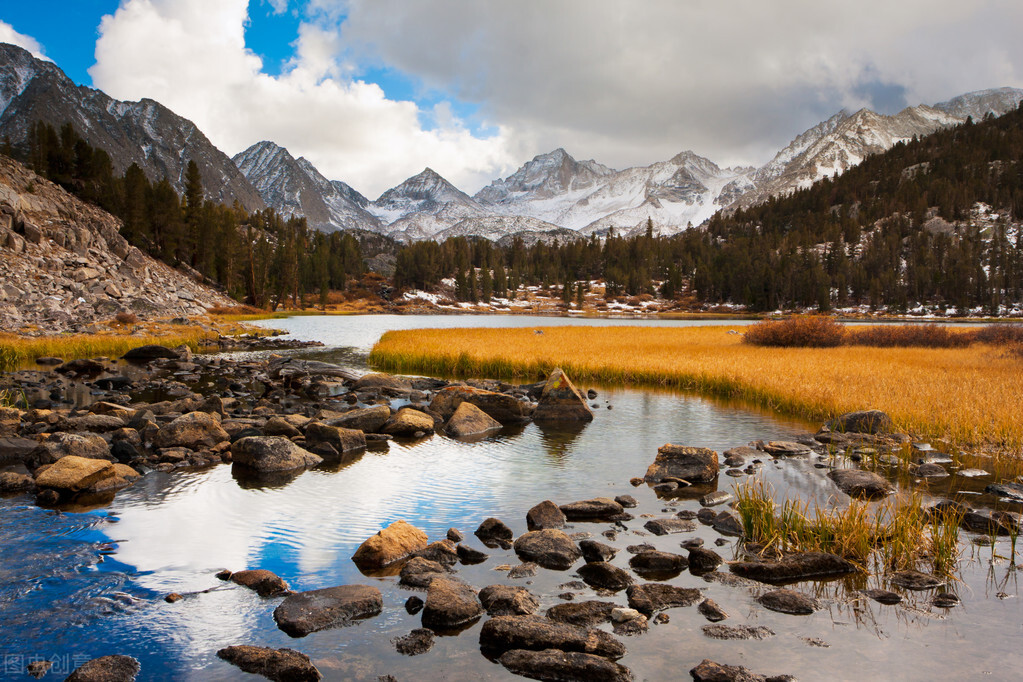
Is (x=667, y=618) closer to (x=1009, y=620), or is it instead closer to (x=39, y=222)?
(x=1009, y=620)

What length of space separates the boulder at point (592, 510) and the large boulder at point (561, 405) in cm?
1096

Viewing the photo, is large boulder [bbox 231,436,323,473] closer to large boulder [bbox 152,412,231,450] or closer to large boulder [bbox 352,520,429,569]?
large boulder [bbox 152,412,231,450]

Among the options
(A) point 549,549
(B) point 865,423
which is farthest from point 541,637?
(B) point 865,423

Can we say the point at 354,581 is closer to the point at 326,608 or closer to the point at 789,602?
the point at 326,608

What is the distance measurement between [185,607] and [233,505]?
4.95 metres

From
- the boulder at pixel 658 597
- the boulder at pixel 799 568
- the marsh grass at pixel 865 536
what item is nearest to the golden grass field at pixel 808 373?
the marsh grass at pixel 865 536

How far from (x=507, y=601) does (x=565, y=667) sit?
1642 millimetres

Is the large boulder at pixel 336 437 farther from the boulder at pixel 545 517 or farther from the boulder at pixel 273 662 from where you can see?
the boulder at pixel 273 662

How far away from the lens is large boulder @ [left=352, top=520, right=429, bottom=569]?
9.96 meters

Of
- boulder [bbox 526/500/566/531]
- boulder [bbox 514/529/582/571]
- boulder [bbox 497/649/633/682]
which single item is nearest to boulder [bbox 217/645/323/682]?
boulder [bbox 497/649/633/682]

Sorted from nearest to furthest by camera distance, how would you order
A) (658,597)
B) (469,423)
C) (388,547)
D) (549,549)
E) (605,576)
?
(658,597) → (605,576) → (388,547) → (549,549) → (469,423)

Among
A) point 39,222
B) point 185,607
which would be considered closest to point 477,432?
point 185,607

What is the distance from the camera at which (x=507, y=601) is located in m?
8.30

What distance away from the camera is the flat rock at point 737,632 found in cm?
764
